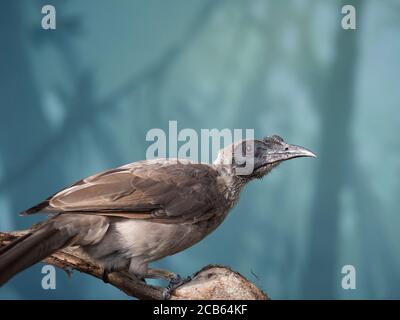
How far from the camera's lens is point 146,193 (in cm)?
297

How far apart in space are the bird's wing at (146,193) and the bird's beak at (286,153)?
319 millimetres

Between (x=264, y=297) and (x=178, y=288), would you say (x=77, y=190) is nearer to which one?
(x=178, y=288)

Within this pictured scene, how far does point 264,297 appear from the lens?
3041mm

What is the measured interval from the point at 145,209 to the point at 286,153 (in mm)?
844

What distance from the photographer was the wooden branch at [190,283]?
2947mm

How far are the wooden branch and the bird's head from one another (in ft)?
1.75

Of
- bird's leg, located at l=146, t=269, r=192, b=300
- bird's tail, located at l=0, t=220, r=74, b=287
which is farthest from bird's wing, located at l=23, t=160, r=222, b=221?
bird's leg, located at l=146, t=269, r=192, b=300

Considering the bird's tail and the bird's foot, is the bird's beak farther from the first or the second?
the bird's tail

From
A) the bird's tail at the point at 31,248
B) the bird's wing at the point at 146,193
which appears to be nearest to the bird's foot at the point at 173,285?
A: the bird's wing at the point at 146,193

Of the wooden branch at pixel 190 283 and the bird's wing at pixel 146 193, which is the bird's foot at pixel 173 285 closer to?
the wooden branch at pixel 190 283

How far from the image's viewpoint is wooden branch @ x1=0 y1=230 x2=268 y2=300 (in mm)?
2947

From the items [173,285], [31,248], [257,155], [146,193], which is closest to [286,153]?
Answer: [257,155]

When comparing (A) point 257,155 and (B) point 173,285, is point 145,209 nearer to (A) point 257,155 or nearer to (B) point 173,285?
(B) point 173,285

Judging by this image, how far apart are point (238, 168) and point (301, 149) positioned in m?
0.35
